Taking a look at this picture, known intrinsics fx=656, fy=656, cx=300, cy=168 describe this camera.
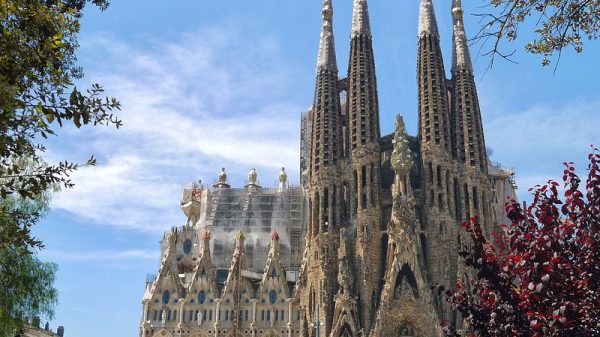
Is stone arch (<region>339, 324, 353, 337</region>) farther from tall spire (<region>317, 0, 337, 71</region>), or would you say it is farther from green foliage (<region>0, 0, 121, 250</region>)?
green foliage (<region>0, 0, 121, 250</region>)

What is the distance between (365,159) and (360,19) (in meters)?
12.4

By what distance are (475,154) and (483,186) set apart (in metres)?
2.38

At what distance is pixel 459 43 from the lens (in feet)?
169

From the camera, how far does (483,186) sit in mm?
46562

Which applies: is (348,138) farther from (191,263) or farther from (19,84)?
(19,84)

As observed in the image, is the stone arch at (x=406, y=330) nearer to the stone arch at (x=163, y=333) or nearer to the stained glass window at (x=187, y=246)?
the stone arch at (x=163, y=333)

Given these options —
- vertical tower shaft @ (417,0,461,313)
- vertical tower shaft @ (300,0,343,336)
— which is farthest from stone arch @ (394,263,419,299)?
vertical tower shaft @ (300,0,343,336)

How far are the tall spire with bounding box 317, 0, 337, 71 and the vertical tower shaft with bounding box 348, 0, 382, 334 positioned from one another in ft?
6.26

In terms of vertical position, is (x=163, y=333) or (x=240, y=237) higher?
(x=240, y=237)

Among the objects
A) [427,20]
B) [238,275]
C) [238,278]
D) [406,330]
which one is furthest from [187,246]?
[427,20]

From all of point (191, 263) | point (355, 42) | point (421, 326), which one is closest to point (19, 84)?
point (421, 326)

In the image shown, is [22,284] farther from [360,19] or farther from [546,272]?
[360,19]

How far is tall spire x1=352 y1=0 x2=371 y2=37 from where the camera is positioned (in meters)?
51.8

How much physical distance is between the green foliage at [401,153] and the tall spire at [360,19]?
8.40 m
